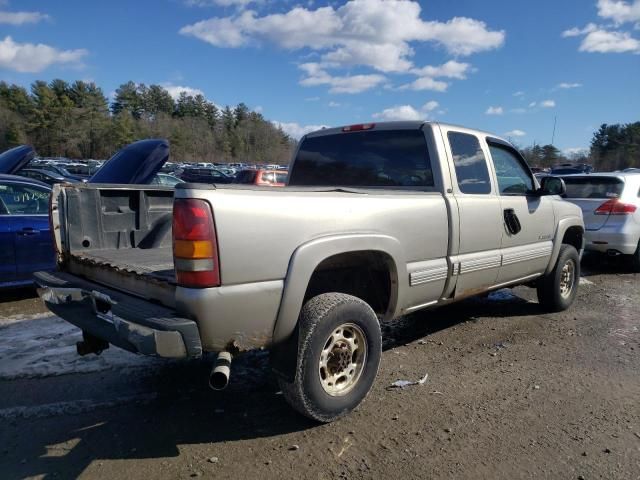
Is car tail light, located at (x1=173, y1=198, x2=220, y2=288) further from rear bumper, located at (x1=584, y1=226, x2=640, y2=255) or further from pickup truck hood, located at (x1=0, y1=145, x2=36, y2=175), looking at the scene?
rear bumper, located at (x1=584, y1=226, x2=640, y2=255)

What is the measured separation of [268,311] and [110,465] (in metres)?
1.23

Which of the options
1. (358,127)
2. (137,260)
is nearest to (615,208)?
(358,127)

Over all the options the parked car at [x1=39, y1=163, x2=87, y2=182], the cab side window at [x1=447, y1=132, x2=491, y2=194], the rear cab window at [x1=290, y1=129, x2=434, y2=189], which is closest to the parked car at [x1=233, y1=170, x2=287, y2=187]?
the parked car at [x1=39, y1=163, x2=87, y2=182]

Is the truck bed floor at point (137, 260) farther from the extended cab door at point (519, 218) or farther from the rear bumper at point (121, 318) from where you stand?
the extended cab door at point (519, 218)

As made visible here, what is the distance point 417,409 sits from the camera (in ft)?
10.8

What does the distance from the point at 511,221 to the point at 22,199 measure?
18.8 feet

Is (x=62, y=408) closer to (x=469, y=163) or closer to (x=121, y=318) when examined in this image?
(x=121, y=318)

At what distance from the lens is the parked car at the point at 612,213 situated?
25.2 ft

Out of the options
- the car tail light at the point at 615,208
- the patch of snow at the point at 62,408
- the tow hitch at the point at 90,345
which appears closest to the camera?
the patch of snow at the point at 62,408

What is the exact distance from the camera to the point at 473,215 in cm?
400

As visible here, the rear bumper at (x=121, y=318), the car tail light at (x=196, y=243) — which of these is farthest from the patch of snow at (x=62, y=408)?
the car tail light at (x=196, y=243)

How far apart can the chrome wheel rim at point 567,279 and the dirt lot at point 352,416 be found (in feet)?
3.17

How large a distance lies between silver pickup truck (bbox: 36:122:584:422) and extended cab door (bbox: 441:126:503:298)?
0.02m

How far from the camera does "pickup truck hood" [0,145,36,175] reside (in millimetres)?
6828
